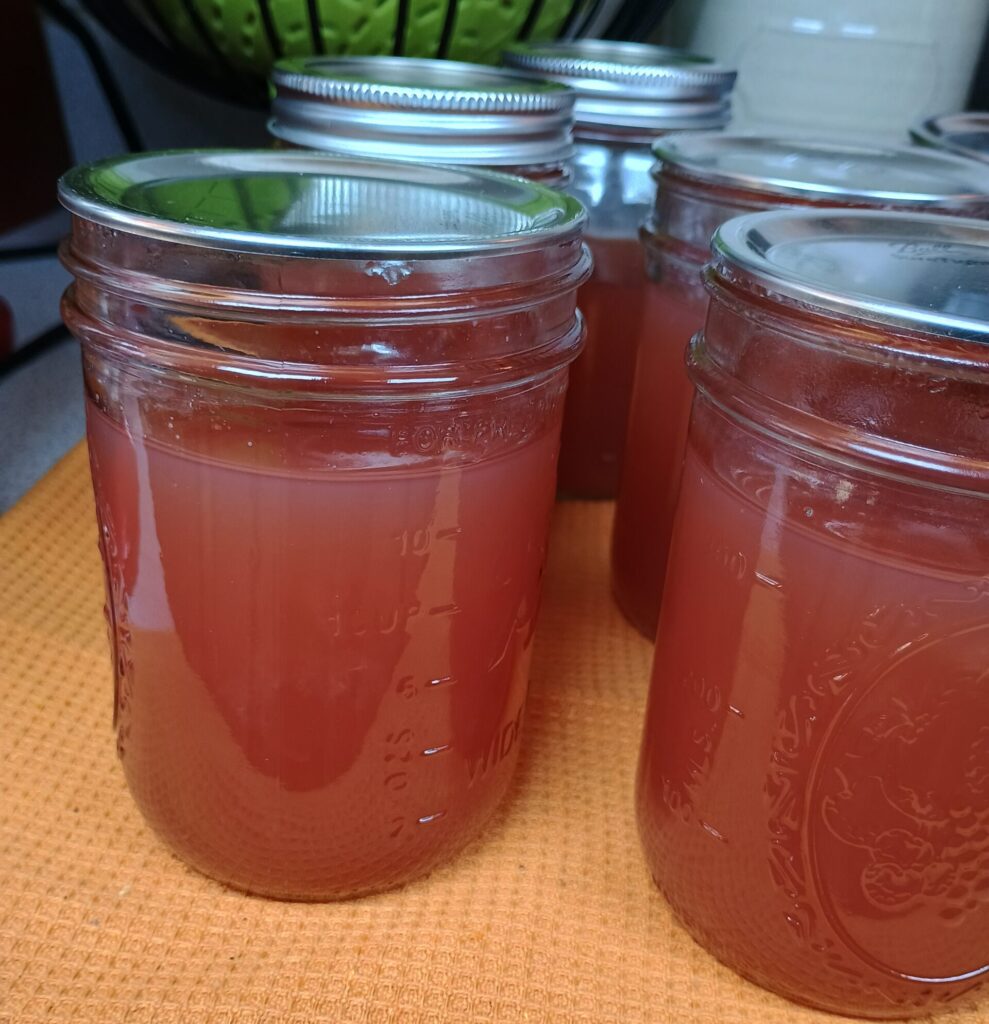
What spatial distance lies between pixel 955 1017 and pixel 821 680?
0.17 meters

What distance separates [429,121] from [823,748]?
17.0 inches

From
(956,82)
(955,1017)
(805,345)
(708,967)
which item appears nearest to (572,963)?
(708,967)

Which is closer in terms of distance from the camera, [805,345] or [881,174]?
[805,345]

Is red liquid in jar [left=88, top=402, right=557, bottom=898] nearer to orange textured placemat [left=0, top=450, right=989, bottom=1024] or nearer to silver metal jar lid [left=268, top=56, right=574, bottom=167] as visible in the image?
orange textured placemat [left=0, top=450, right=989, bottom=1024]

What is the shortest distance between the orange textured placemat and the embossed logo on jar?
51 mm

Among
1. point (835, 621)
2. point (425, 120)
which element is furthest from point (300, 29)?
point (835, 621)

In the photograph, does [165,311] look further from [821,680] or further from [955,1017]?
[955,1017]

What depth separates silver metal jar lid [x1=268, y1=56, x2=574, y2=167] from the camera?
620mm

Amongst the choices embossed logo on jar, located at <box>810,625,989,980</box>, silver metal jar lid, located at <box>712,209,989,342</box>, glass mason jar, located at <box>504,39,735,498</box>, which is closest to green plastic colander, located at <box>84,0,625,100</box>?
glass mason jar, located at <box>504,39,735,498</box>

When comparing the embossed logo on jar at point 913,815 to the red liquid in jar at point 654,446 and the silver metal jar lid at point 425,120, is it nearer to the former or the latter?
the red liquid in jar at point 654,446

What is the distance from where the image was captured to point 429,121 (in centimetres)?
62

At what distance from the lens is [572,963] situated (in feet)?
1.46

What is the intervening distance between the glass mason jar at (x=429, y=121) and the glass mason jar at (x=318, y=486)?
13 centimetres

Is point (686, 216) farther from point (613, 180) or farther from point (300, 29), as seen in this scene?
point (300, 29)
